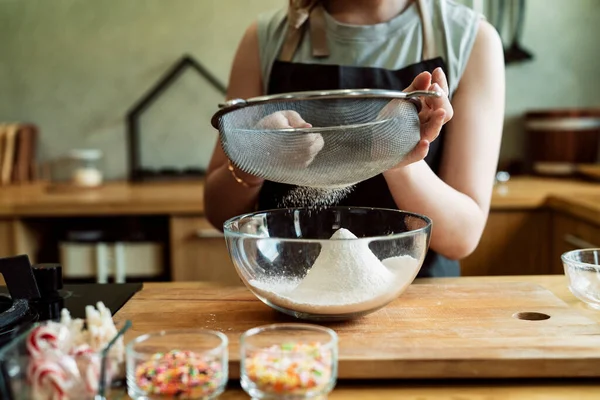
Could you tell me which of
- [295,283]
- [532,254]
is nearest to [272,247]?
[295,283]

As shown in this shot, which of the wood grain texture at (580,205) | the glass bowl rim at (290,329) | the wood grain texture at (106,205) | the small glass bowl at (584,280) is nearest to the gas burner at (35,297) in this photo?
the glass bowl rim at (290,329)

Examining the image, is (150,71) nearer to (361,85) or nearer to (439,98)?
(361,85)

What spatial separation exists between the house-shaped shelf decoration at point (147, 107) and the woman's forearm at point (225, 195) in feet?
4.23

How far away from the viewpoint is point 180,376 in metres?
0.63

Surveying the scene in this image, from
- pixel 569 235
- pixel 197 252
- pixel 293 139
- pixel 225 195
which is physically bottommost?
pixel 197 252

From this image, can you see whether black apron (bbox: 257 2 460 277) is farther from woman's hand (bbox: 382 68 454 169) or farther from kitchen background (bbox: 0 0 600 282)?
kitchen background (bbox: 0 0 600 282)

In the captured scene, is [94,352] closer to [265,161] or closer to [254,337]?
[254,337]

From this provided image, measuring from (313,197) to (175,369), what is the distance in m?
0.54

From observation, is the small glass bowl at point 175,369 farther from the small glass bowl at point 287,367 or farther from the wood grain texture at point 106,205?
the wood grain texture at point 106,205

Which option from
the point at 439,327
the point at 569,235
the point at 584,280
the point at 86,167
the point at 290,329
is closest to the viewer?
the point at 290,329

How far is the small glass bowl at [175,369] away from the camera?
0.63 meters

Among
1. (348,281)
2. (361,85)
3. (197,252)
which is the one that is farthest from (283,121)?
(197,252)

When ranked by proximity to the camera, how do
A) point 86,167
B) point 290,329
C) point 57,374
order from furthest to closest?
point 86,167 → point 290,329 → point 57,374

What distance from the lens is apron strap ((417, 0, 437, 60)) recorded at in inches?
50.4
